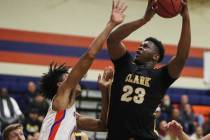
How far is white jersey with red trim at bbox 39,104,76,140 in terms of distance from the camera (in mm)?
4133

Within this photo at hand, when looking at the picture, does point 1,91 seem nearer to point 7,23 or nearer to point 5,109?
point 5,109

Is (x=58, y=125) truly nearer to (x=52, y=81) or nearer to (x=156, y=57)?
(x=52, y=81)

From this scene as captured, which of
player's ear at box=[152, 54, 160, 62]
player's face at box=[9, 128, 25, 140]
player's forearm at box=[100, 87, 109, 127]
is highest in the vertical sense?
player's ear at box=[152, 54, 160, 62]

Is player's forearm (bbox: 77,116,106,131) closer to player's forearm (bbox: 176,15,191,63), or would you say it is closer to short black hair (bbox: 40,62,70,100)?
short black hair (bbox: 40,62,70,100)

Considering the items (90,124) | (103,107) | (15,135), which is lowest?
(15,135)

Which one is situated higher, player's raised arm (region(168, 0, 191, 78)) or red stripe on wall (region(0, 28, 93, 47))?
red stripe on wall (region(0, 28, 93, 47))

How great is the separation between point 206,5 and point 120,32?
1063 cm

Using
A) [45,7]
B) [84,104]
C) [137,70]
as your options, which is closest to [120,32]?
[137,70]

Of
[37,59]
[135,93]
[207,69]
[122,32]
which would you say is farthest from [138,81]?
[207,69]

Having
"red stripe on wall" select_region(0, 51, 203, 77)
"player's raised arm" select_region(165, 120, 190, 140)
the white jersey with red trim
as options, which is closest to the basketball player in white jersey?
the white jersey with red trim

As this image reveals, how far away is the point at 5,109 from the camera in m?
10.0

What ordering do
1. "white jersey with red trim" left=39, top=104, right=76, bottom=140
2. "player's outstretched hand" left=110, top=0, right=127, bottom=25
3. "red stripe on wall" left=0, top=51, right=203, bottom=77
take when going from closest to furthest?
"player's outstretched hand" left=110, top=0, right=127, bottom=25, "white jersey with red trim" left=39, top=104, right=76, bottom=140, "red stripe on wall" left=0, top=51, right=203, bottom=77

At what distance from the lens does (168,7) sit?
4.23m

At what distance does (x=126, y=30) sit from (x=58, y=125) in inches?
39.1
